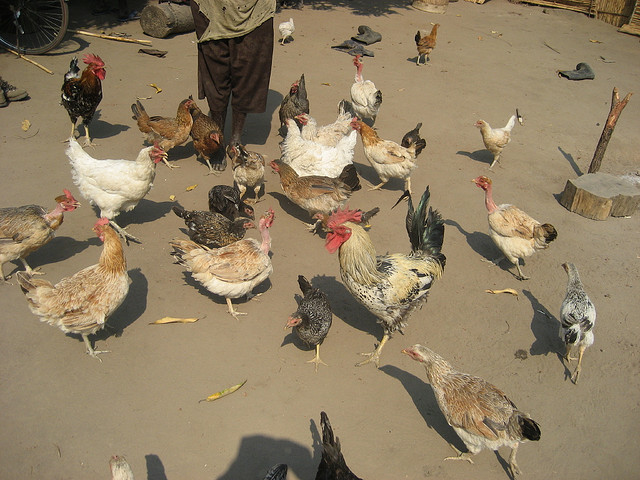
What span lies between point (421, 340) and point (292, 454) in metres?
1.96

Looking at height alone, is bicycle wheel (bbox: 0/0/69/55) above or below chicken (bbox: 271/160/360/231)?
above

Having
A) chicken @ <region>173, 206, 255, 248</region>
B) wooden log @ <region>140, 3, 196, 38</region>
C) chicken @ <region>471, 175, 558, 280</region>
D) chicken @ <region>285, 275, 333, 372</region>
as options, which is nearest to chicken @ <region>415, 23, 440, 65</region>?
wooden log @ <region>140, 3, 196, 38</region>

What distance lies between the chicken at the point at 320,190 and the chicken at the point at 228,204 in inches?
30.2

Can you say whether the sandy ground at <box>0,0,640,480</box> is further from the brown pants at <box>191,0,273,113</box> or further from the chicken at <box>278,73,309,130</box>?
the brown pants at <box>191,0,273,113</box>

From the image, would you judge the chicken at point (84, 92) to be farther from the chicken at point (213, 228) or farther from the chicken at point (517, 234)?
the chicken at point (517, 234)

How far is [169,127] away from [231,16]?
1932 mm

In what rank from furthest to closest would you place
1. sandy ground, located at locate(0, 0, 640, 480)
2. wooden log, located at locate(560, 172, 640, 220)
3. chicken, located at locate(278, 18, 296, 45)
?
1. chicken, located at locate(278, 18, 296, 45)
2. wooden log, located at locate(560, 172, 640, 220)
3. sandy ground, located at locate(0, 0, 640, 480)

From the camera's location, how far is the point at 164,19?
11.8 metres

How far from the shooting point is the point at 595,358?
17.3ft

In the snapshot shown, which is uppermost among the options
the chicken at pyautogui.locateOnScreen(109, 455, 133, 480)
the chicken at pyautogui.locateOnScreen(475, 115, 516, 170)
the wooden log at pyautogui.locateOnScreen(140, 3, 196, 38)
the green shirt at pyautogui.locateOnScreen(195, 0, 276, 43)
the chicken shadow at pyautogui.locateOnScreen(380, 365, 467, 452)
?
the green shirt at pyautogui.locateOnScreen(195, 0, 276, 43)

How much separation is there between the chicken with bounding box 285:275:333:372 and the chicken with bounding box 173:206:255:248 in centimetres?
135

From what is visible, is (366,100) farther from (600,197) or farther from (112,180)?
(112,180)

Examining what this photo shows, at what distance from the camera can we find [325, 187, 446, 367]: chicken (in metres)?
4.71

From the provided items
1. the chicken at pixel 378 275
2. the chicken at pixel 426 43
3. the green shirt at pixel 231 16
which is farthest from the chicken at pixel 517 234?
the chicken at pixel 426 43
